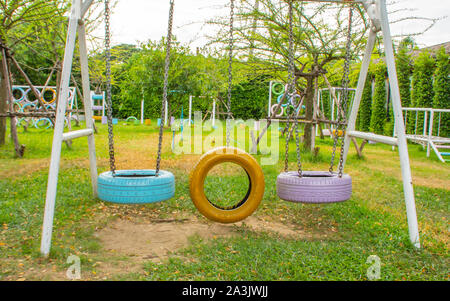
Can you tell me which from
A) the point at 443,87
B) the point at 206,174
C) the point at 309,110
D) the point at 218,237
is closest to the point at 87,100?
the point at 206,174

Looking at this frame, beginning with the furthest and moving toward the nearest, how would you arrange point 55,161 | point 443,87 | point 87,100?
point 443,87
point 87,100
point 55,161

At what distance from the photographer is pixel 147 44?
46.0ft

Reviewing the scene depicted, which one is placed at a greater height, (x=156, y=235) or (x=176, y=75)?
(x=176, y=75)

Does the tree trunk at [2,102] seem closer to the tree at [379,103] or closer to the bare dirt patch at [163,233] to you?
the bare dirt patch at [163,233]

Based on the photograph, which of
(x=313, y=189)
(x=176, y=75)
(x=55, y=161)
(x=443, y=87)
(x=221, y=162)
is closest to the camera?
(x=55, y=161)

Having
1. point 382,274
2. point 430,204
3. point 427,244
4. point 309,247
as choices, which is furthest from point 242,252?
point 430,204

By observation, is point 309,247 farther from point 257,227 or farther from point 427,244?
point 427,244

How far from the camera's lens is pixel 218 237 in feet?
12.3

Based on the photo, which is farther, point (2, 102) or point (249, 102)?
point (249, 102)

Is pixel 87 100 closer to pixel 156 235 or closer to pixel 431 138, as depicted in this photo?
pixel 156 235

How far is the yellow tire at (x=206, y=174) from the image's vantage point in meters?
3.20

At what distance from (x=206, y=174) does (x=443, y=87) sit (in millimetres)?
11164

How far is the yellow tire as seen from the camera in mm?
3201

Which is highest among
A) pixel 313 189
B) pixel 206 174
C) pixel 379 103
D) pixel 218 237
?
pixel 379 103
